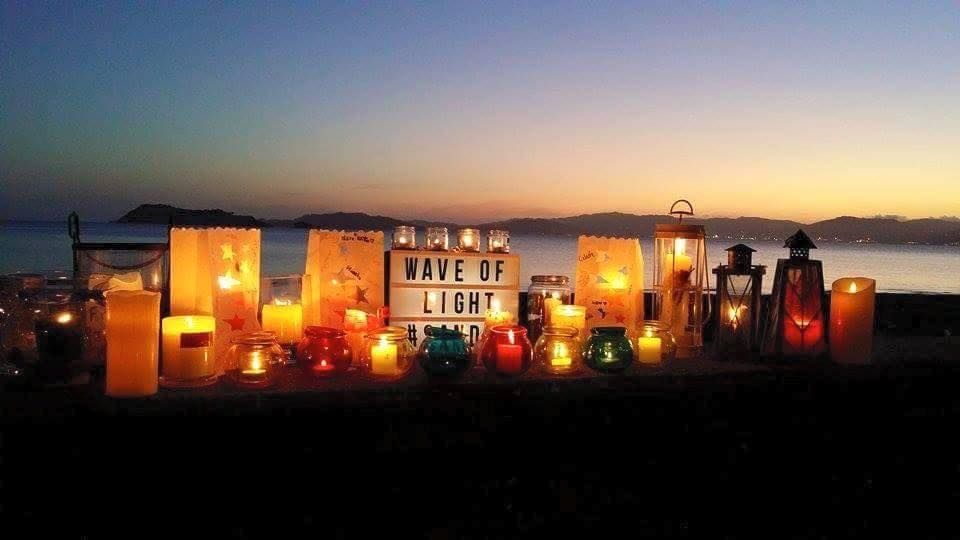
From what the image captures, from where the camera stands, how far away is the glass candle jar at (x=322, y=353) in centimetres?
341

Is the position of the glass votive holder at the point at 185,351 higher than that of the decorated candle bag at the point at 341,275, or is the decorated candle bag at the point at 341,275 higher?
the decorated candle bag at the point at 341,275

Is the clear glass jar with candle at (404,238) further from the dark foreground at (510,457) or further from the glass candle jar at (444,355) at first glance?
the dark foreground at (510,457)

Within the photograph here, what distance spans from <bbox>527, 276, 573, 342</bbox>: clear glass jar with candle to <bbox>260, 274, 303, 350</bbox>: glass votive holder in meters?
1.28

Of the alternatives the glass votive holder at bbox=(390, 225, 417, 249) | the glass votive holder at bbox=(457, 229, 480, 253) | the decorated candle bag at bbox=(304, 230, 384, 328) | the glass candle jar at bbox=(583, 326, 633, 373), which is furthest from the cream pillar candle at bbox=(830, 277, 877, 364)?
the decorated candle bag at bbox=(304, 230, 384, 328)

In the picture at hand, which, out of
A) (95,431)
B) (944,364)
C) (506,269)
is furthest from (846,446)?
(95,431)

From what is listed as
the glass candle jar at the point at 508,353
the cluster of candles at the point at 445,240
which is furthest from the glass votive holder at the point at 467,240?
the glass candle jar at the point at 508,353

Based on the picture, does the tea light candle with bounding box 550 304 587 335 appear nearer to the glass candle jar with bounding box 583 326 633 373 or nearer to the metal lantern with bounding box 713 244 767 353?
the glass candle jar with bounding box 583 326 633 373

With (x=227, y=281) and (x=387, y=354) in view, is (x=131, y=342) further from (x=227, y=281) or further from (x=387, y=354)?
(x=387, y=354)

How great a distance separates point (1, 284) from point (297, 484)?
1.58m

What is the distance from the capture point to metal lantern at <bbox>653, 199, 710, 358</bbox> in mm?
4137

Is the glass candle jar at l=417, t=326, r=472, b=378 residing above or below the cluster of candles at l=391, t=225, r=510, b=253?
below

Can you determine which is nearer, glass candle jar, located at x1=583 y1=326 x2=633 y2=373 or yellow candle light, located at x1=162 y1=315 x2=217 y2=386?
yellow candle light, located at x1=162 y1=315 x2=217 y2=386

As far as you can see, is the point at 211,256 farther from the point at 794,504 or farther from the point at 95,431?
the point at 794,504

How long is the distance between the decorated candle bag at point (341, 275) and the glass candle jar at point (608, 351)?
111 cm
